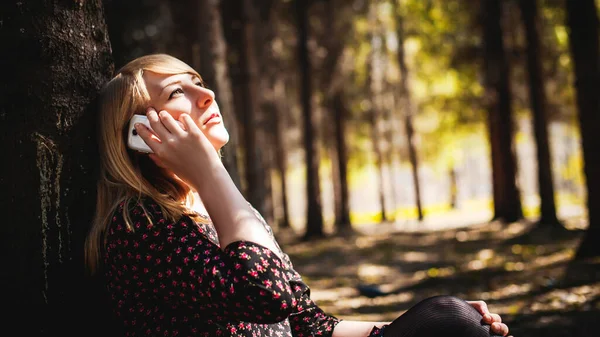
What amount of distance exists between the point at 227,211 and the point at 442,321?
1157 millimetres

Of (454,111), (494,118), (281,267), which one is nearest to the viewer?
(281,267)

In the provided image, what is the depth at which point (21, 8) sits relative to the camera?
2.52 m

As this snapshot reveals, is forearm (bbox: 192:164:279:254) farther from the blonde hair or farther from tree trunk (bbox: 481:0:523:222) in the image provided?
tree trunk (bbox: 481:0:523:222)

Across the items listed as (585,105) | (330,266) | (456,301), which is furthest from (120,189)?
(330,266)

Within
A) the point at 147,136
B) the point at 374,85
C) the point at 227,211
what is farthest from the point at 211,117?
the point at 374,85

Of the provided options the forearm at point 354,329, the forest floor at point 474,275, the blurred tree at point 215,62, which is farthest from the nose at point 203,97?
the blurred tree at point 215,62

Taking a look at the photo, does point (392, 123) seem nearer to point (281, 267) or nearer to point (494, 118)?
point (494, 118)

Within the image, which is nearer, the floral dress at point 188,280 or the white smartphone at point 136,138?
the floral dress at point 188,280

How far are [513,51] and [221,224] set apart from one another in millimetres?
19442

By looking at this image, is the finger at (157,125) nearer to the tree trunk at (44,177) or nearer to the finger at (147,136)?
the finger at (147,136)

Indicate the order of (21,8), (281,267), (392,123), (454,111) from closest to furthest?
(281,267) < (21,8) < (454,111) < (392,123)

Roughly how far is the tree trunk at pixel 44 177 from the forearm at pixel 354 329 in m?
1.15

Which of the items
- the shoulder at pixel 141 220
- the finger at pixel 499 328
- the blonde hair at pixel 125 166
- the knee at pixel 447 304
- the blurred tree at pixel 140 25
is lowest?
the finger at pixel 499 328

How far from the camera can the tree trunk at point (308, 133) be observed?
1903cm
